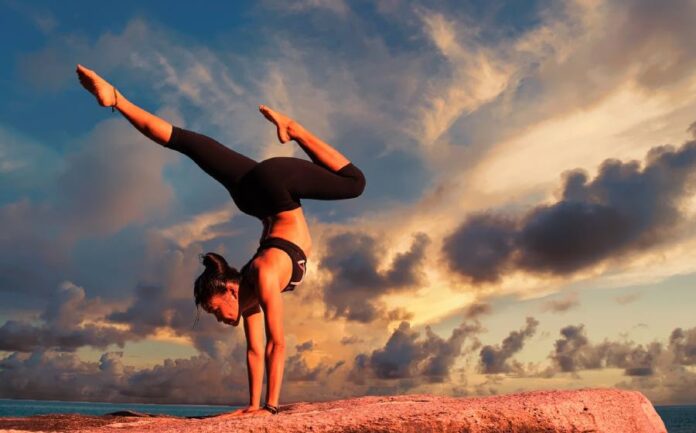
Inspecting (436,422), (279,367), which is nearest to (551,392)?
(436,422)

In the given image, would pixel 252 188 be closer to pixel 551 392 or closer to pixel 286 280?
pixel 286 280

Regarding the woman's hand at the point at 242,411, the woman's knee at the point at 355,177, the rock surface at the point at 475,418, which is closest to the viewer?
the rock surface at the point at 475,418

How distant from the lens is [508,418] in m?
5.17

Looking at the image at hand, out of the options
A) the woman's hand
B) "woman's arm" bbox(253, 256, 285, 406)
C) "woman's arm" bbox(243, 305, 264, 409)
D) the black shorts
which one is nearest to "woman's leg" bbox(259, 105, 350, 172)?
the black shorts

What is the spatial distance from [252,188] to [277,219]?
42 centimetres

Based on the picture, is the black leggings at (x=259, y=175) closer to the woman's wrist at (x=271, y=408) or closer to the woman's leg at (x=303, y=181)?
the woman's leg at (x=303, y=181)

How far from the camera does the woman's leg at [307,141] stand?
22.2 feet

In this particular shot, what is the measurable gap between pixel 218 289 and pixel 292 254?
82cm

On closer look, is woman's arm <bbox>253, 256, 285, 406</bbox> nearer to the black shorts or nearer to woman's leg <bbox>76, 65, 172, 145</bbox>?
the black shorts

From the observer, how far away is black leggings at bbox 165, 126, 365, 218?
6527 millimetres

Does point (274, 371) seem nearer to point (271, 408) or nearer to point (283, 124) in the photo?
point (271, 408)

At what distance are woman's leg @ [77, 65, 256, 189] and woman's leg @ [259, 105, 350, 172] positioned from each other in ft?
1.72

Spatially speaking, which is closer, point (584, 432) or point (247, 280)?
point (584, 432)

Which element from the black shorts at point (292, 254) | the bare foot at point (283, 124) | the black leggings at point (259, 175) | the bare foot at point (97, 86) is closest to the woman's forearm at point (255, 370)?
the black shorts at point (292, 254)
